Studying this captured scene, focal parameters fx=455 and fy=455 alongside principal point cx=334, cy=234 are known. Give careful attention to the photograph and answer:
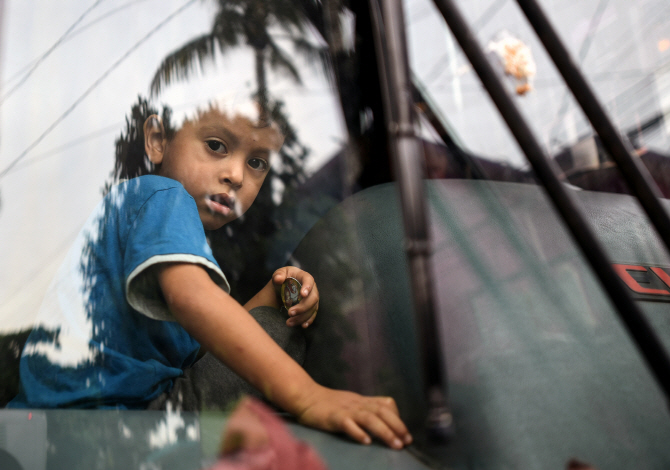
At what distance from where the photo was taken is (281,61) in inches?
28.5

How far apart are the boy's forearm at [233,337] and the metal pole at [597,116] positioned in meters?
0.44

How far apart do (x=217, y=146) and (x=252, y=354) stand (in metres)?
0.27

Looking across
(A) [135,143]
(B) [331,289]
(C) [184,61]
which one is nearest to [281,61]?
(C) [184,61]

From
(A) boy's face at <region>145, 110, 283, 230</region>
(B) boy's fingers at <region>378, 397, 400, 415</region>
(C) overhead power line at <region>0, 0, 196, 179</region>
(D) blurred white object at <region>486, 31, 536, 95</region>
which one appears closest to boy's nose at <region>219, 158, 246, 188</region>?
(A) boy's face at <region>145, 110, 283, 230</region>

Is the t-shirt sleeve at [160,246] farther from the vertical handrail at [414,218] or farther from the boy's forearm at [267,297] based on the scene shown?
the vertical handrail at [414,218]

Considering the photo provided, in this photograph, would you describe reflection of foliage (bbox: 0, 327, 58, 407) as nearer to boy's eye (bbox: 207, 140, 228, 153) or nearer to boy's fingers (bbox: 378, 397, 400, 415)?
boy's eye (bbox: 207, 140, 228, 153)

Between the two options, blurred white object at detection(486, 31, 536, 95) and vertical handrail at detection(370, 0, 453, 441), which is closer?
vertical handrail at detection(370, 0, 453, 441)

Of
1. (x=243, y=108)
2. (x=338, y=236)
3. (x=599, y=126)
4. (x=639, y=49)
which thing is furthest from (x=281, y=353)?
Result: (x=639, y=49)

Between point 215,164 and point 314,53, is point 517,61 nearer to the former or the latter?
point 314,53

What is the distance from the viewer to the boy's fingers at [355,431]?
452mm

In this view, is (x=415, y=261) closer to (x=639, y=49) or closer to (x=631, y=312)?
(x=631, y=312)

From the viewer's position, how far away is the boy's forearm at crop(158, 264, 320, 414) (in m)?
0.51

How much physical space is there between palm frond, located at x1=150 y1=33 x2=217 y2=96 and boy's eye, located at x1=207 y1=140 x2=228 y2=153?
109 mm

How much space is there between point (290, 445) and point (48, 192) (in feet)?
1.51
